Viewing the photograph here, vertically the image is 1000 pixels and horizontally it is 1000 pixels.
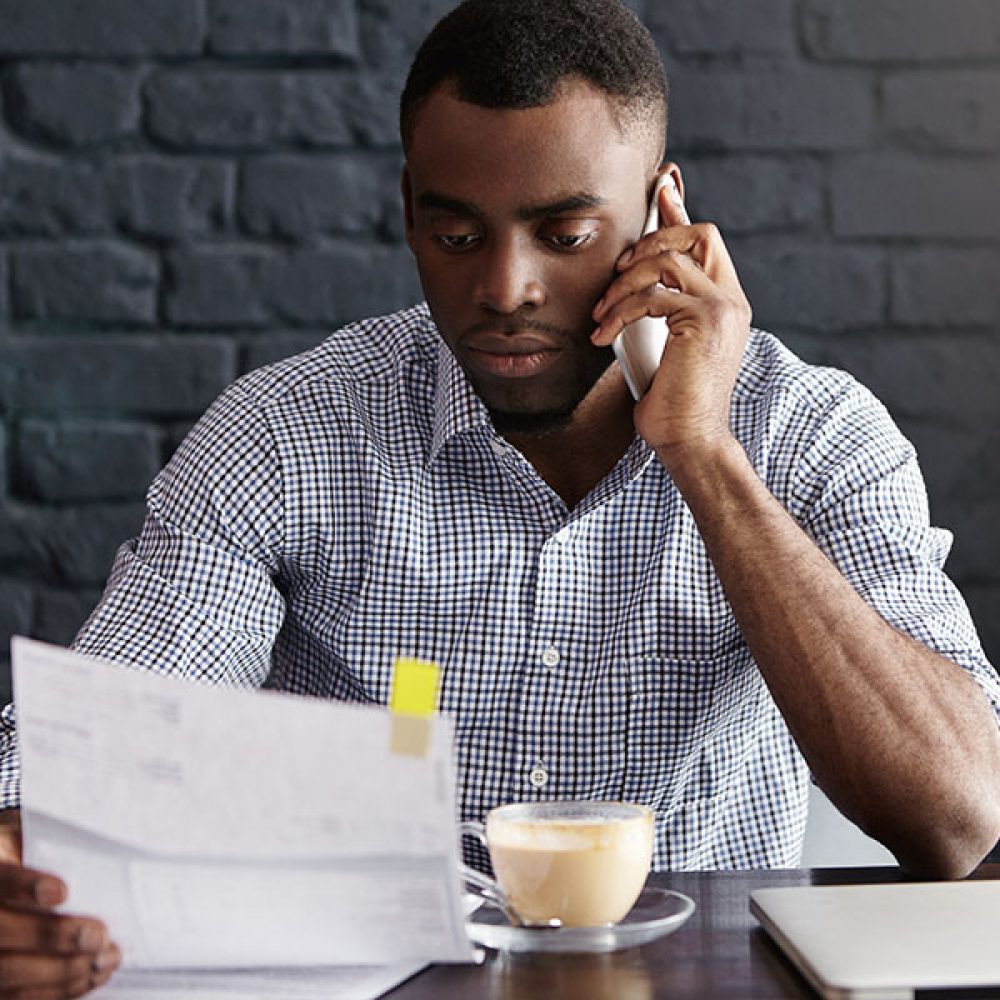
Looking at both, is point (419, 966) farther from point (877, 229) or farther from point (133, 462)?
point (877, 229)

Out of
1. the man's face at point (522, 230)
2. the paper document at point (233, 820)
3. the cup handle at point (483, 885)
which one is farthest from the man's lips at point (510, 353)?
the paper document at point (233, 820)

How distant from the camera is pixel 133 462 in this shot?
1.78m

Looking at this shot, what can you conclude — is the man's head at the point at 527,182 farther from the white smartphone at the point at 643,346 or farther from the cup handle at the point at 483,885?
the cup handle at the point at 483,885

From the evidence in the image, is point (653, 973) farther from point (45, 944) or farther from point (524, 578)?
point (524, 578)

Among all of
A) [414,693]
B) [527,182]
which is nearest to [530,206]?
[527,182]

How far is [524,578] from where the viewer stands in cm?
137

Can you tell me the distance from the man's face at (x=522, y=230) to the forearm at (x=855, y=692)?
0.17m

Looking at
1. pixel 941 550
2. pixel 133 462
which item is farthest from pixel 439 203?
pixel 133 462

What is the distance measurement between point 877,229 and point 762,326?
173 millimetres

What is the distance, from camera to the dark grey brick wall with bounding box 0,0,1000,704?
5.76 ft

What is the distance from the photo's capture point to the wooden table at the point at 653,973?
30.6 inches

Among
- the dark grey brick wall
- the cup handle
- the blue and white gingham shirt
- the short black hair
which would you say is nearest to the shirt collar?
the blue and white gingham shirt

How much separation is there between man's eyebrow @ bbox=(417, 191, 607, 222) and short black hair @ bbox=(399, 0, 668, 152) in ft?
0.26

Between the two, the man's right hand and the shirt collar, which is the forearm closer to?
the shirt collar
